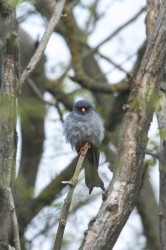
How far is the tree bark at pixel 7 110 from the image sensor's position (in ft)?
12.5

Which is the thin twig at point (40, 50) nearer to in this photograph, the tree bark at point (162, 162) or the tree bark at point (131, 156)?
the tree bark at point (131, 156)

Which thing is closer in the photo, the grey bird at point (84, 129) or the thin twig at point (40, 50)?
the thin twig at point (40, 50)

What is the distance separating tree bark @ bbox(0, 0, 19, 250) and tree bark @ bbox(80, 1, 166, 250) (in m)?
0.78

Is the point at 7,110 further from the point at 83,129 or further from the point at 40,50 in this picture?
the point at 83,129

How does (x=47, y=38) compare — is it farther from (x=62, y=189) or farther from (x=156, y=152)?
(x=62, y=189)

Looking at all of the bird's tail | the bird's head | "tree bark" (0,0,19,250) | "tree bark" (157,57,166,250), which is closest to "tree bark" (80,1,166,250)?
"tree bark" (157,57,166,250)

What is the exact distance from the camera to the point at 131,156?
15.6 feet

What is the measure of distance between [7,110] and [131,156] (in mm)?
1556

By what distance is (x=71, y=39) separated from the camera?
848 centimetres

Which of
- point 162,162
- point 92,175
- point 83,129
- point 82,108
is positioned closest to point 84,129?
point 83,129

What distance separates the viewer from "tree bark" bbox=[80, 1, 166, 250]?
446 cm

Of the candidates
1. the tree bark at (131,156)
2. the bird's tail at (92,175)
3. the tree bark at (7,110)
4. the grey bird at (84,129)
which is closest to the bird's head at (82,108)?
the grey bird at (84,129)

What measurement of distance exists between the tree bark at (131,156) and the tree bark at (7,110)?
781 mm

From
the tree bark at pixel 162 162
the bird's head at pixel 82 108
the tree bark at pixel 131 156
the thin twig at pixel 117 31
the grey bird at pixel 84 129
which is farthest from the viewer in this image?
the thin twig at pixel 117 31
